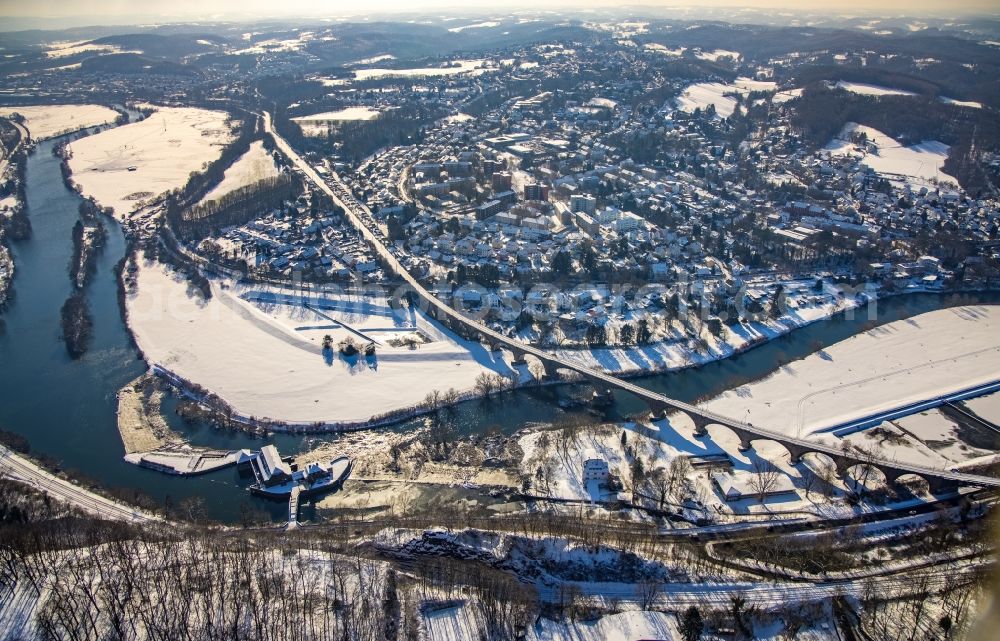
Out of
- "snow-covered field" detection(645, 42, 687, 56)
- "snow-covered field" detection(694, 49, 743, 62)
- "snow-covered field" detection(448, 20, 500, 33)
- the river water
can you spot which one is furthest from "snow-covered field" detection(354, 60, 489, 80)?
the river water

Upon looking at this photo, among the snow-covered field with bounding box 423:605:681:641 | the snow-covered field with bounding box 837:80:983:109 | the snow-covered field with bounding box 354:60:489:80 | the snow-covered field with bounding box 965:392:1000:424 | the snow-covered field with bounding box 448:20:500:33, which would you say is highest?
the snow-covered field with bounding box 448:20:500:33

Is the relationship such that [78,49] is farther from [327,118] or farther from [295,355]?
[295,355]

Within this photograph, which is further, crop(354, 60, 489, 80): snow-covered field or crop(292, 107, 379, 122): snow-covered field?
crop(354, 60, 489, 80): snow-covered field

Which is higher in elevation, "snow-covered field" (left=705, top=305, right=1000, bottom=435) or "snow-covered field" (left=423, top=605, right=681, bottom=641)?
"snow-covered field" (left=423, top=605, right=681, bottom=641)

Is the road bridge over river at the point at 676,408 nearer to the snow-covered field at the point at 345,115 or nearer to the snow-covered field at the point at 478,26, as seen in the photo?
the snow-covered field at the point at 345,115

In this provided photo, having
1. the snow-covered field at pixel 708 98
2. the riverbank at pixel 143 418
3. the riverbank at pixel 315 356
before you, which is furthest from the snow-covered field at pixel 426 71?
the riverbank at pixel 143 418

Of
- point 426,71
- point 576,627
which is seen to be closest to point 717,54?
point 426,71

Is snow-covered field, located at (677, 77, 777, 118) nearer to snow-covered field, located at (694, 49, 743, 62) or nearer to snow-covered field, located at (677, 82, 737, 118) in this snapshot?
snow-covered field, located at (677, 82, 737, 118)
